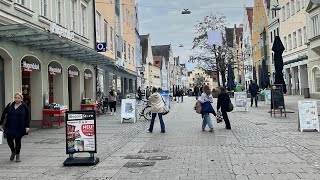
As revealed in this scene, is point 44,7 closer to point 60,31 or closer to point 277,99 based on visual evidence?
point 60,31

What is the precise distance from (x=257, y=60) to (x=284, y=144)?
5441cm

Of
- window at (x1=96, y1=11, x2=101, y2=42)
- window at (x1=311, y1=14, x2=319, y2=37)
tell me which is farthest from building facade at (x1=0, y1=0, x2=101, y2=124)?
window at (x1=311, y1=14, x2=319, y2=37)

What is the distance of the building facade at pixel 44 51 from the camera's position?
Result: 14336mm

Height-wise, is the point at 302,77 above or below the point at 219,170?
above

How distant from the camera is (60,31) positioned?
752 inches

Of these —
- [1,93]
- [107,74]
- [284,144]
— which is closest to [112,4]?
[107,74]

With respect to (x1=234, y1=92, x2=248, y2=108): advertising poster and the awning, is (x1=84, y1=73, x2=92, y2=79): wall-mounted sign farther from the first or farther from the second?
(x1=234, y1=92, x2=248, y2=108): advertising poster

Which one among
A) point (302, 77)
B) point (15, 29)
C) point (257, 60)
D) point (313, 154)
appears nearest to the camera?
point (313, 154)

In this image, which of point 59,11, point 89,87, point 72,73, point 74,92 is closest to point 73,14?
point 59,11

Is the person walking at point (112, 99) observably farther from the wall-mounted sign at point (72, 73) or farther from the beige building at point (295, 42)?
the beige building at point (295, 42)

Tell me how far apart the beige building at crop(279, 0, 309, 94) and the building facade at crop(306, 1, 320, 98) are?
3.81m

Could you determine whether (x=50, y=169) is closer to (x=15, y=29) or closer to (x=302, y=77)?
(x=15, y=29)

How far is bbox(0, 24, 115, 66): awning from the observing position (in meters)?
13.2

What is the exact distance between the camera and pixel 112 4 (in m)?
34.0
